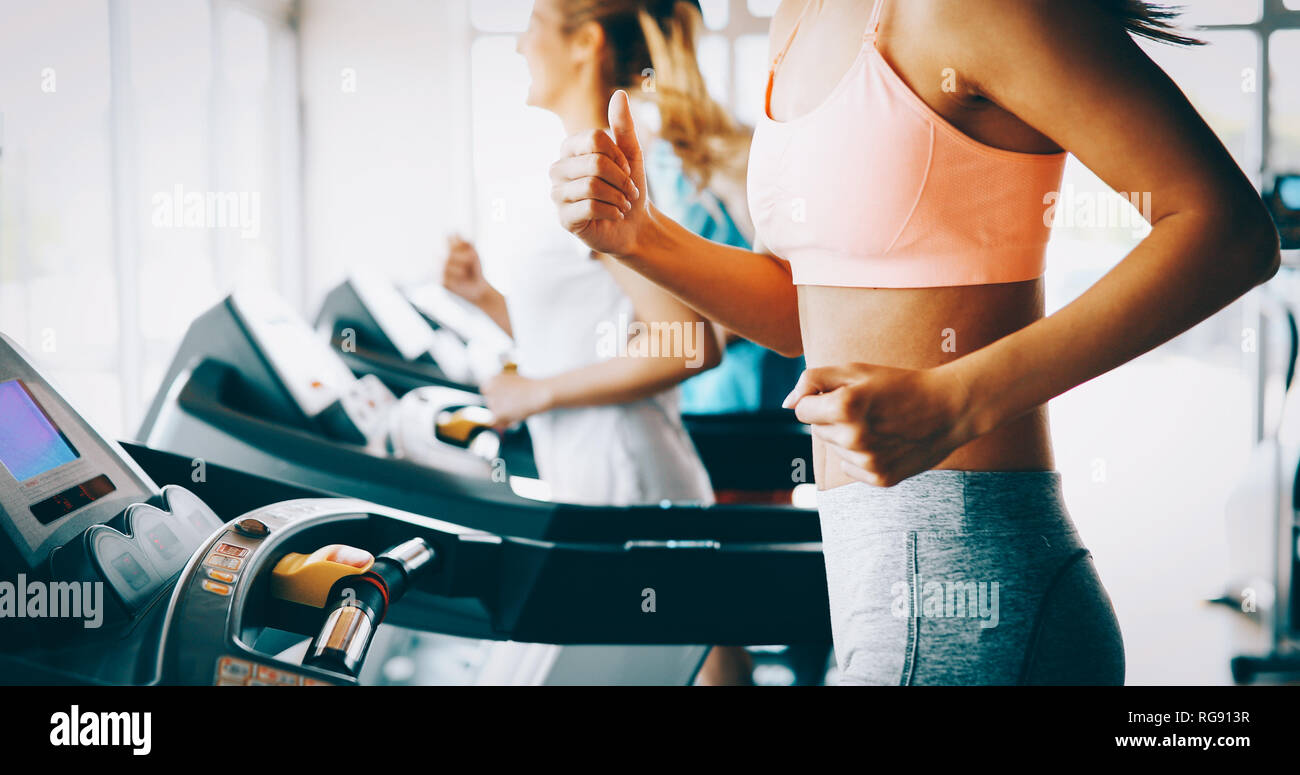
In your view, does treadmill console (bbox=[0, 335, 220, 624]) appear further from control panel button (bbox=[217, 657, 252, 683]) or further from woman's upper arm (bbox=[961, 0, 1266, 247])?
woman's upper arm (bbox=[961, 0, 1266, 247])

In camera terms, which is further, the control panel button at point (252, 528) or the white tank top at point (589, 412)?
the white tank top at point (589, 412)

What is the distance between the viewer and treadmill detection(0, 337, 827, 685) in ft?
2.55

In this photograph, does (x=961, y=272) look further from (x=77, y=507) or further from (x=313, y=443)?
(x=313, y=443)

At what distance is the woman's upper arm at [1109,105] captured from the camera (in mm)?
569

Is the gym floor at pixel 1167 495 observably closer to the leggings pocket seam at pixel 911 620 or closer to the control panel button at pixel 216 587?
the leggings pocket seam at pixel 911 620

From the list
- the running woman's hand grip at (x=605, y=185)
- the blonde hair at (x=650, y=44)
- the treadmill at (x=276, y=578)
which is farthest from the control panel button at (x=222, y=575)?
the blonde hair at (x=650, y=44)

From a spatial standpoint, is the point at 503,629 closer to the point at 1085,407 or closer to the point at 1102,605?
the point at 1102,605

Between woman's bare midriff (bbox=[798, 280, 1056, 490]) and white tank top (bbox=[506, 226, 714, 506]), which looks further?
white tank top (bbox=[506, 226, 714, 506])

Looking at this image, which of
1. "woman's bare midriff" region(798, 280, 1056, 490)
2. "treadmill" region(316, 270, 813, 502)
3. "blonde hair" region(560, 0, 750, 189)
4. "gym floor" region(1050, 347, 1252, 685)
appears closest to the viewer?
"woman's bare midriff" region(798, 280, 1056, 490)

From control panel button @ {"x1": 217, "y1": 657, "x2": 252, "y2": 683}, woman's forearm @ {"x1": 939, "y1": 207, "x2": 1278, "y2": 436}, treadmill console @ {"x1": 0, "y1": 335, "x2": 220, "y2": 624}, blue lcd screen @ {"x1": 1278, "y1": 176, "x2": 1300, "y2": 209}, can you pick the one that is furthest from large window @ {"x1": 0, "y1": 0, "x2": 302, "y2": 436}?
blue lcd screen @ {"x1": 1278, "y1": 176, "x2": 1300, "y2": 209}

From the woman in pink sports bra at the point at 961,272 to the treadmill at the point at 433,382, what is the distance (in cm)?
164

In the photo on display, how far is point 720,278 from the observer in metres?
0.84
